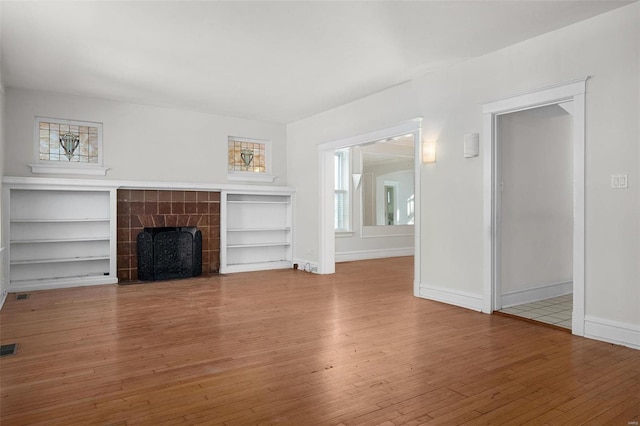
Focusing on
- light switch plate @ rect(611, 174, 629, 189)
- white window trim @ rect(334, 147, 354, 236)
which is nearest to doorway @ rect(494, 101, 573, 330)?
light switch plate @ rect(611, 174, 629, 189)

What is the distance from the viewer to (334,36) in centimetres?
388

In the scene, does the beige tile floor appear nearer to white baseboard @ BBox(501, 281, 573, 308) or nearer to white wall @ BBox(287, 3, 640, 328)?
white baseboard @ BBox(501, 281, 573, 308)

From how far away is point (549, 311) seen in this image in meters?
4.32

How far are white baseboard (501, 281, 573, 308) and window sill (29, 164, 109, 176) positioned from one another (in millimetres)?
5864

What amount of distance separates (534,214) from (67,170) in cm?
639

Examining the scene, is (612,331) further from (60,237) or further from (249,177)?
(60,237)

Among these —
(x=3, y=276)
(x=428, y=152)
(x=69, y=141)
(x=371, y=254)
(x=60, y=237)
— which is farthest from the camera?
(x=371, y=254)

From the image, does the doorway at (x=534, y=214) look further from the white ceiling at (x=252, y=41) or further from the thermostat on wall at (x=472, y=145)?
the white ceiling at (x=252, y=41)

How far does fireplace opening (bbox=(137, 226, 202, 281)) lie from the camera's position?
6.31 m

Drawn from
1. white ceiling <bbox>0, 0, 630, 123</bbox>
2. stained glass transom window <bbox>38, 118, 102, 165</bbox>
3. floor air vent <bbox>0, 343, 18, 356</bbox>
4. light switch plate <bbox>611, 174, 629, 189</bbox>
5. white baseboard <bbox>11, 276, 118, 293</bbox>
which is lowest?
floor air vent <bbox>0, 343, 18, 356</bbox>

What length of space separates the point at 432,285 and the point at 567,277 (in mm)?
1791

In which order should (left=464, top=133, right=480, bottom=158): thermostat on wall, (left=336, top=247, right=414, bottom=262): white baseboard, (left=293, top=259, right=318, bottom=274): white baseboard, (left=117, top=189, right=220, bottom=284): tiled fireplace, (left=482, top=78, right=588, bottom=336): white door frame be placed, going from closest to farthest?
(left=482, top=78, right=588, bottom=336): white door frame, (left=464, top=133, right=480, bottom=158): thermostat on wall, (left=117, top=189, right=220, bottom=284): tiled fireplace, (left=293, top=259, right=318, bottom=274): white baseboard, (left=336, top=247, right=414, bottom=262): white baseboard

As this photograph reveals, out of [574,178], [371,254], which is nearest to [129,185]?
[371,254]

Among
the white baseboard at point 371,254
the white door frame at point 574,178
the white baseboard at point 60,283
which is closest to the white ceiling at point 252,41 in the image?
the white door frame at point 574,178
